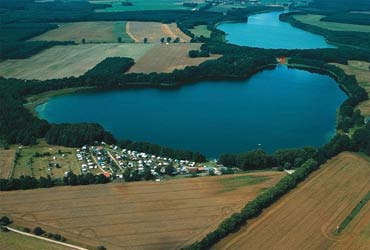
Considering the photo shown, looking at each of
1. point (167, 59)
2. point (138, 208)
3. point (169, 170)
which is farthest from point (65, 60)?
point (138, 208)

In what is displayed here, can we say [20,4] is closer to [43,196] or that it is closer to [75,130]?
[75,130]

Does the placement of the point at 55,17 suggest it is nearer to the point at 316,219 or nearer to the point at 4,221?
the point at 4,221

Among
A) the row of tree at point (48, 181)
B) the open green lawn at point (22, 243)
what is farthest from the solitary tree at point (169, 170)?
the open green lawn at point (22, 243)

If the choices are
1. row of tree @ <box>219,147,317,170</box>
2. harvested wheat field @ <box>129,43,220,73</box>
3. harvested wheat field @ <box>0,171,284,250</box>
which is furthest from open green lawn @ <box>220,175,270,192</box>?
harvested wheat field @ <box>129,43,220,73</box>

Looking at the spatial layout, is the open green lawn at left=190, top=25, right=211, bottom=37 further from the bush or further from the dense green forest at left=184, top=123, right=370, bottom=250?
the bush

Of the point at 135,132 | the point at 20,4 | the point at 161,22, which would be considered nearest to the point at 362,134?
the point at 135,132
